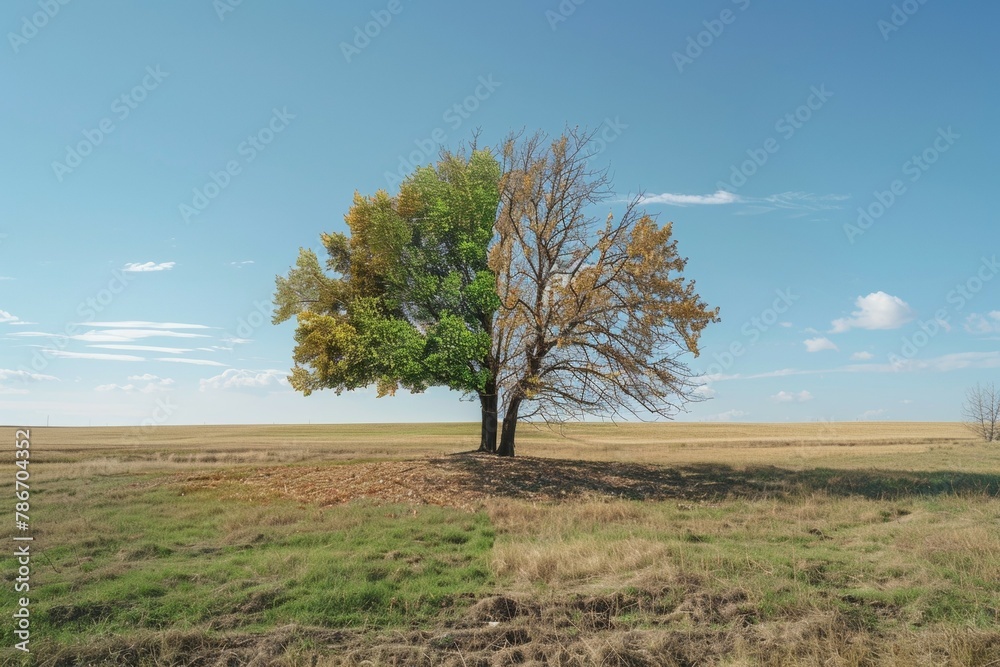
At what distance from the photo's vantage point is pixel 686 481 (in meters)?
21.8

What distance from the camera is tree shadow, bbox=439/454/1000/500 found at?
726 inches

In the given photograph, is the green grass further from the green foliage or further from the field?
the green foliage

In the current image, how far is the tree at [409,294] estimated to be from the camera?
2184 centimetres

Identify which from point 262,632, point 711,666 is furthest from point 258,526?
point 711,666

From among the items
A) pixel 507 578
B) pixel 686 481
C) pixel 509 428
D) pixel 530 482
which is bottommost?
pixel 507 578

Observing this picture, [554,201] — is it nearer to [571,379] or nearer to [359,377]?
[571,379]

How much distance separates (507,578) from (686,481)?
46.4 feet

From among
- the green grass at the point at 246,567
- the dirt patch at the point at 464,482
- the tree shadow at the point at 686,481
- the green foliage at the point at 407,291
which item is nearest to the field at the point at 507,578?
the green grass at the point at 246,567

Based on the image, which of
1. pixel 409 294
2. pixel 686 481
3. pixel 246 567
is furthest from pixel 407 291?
pixel 246 567

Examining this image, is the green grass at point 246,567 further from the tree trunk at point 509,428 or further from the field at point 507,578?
the tree trunk at point 509,428

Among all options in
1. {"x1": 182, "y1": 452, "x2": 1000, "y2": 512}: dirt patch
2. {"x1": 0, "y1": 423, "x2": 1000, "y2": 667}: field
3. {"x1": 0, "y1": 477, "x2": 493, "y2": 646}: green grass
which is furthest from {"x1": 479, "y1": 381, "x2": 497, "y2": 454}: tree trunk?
{"x1": 0, "y1": 477, "x2": 493, "y2": 646}: green grass

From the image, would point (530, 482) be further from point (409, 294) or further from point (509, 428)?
point (409, 294)

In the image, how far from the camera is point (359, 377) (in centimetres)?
2389

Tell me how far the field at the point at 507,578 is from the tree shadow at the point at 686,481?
0.67m
